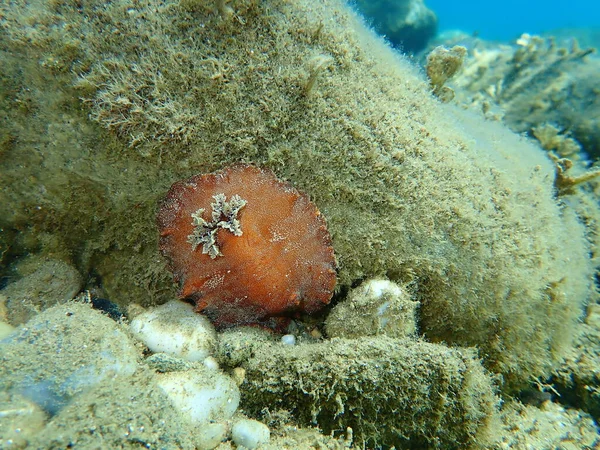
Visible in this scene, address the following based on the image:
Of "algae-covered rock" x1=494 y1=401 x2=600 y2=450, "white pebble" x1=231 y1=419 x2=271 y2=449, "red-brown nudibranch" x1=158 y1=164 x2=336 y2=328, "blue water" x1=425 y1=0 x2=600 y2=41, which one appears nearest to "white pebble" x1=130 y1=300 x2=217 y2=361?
"red-brown nudibranch" x1=158 y1=164 x2=336 y2=328

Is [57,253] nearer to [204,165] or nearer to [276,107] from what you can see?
[204,165]

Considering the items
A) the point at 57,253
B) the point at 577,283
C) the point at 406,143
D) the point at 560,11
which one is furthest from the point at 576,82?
the point at 560,11

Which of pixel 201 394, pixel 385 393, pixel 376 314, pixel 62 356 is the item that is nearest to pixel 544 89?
pixel 376 314

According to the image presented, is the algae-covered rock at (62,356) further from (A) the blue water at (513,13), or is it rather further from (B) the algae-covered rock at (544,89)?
(A) the blue water at (513,13)

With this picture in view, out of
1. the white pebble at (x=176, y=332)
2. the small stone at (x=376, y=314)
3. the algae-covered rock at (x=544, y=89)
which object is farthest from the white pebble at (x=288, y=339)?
the algae-covered rock at (x=544, y=89)

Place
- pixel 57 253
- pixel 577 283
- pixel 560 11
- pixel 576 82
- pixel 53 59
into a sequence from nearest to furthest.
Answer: pixel 53 59, pixel 57 253, pixel 577 283, pixel 576 82, pixel 560 11

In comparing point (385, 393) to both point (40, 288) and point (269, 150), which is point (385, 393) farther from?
point (40, 288)

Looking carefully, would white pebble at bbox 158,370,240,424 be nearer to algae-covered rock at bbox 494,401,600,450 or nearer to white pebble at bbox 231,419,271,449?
white pebble at bbox 231,419,271,449
